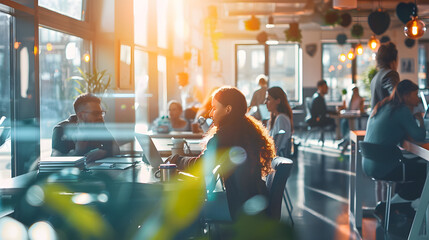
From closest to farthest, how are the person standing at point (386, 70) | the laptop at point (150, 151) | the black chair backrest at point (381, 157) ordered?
the laptop at point (150, 151) < the black chair backrest at point (381, 157) < the person standing at point (386, 70)

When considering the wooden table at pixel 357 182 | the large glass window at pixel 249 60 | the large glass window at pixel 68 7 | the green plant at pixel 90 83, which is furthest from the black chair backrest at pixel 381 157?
the large glass window at pixel 249 60

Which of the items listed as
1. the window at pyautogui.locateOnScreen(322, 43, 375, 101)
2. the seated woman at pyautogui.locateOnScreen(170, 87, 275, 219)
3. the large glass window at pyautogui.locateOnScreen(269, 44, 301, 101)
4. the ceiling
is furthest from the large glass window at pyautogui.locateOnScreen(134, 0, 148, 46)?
the window at pyautogui.locateOnScreen(322, 43, 375, 101)

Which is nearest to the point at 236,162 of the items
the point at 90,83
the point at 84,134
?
the point at 84,134

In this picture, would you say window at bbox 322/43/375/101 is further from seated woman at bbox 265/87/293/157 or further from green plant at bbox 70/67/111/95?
seated woman at bbox 265/87/293/157

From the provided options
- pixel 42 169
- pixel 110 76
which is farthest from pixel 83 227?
pixel 110 76

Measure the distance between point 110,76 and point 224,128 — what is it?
3.60m

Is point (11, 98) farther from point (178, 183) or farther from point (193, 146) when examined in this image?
point (178, 183)

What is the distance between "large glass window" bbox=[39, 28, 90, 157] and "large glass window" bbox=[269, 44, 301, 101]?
11679 mm

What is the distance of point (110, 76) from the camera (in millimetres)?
6289

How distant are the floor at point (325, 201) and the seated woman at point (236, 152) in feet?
4.81

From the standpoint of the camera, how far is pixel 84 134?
3818 millimetres

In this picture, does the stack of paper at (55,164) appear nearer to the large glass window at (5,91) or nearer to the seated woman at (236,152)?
the seated woman at (236,152)

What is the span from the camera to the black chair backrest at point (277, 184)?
2.88 metres

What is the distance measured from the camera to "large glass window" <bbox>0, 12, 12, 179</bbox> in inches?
165
